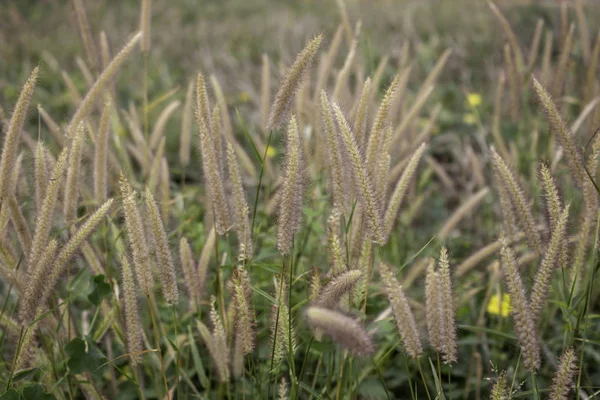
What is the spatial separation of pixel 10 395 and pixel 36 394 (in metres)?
0.07

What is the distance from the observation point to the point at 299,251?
6.77ft

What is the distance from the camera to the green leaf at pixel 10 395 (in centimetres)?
150

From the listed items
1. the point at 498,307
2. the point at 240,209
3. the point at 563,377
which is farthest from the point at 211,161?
the point at 498,307

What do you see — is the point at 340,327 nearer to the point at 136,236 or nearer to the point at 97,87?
the point at 136,236

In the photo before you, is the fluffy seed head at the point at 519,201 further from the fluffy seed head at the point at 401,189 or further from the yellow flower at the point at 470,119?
the yellow flower at the point at 470,119

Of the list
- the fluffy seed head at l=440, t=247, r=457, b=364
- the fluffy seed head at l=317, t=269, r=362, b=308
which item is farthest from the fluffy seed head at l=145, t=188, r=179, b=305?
the fluffy seed head at l=440, t=247, r=457, b=364

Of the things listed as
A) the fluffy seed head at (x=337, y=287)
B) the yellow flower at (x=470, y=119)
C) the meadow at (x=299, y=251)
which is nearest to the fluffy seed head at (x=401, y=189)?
the meadow at (x=299, y=251)

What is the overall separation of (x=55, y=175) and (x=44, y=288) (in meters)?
0.25

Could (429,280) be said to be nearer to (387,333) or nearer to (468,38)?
(387,333)

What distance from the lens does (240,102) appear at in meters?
5.11

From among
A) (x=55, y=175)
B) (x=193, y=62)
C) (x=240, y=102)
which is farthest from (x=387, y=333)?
(x=193, y=62)

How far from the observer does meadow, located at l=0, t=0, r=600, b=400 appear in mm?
1401

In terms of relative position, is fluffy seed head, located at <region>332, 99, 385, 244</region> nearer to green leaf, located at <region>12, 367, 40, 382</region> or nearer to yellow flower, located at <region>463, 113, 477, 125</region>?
green leaf, located at <region>12, 367, 40, 382</region>

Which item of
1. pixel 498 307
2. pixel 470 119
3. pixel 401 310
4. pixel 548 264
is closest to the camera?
pixel 401 310
